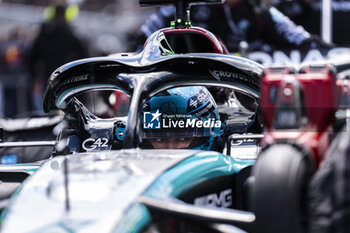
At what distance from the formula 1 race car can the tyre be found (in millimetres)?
92

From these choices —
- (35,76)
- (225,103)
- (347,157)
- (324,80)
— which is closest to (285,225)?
(347,157)

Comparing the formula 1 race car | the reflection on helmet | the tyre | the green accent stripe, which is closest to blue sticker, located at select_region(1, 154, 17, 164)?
the formula 1 race car

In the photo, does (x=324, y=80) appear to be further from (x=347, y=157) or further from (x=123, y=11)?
(x=123, y=11)

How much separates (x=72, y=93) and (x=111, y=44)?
3968mm

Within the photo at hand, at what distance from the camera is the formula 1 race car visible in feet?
5.68

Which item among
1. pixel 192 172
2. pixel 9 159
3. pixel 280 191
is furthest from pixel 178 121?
pixel 9 159

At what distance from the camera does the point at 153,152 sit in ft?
7.40

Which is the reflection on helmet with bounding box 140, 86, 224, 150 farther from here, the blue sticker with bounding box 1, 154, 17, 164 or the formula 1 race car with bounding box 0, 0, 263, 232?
the blue sticker with bounding box 1, 154, 17, 164

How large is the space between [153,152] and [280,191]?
0.69 metres

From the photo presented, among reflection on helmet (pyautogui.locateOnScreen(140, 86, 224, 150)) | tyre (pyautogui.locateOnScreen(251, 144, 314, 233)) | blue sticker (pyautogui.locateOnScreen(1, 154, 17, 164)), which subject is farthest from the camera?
blue sticker (pyautogui.locateOnScreen(1, 154, 17, 164))

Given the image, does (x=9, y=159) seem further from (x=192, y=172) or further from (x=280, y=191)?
(x=280, y=191)

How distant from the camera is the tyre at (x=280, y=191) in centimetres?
167

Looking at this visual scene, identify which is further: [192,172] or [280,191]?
[192,172]

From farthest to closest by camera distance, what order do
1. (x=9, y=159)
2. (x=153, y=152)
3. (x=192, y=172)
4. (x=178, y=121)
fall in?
(x=9, y=159) → (x=178, y=121) → (x=153, y=152) → (x=192, y=172)
